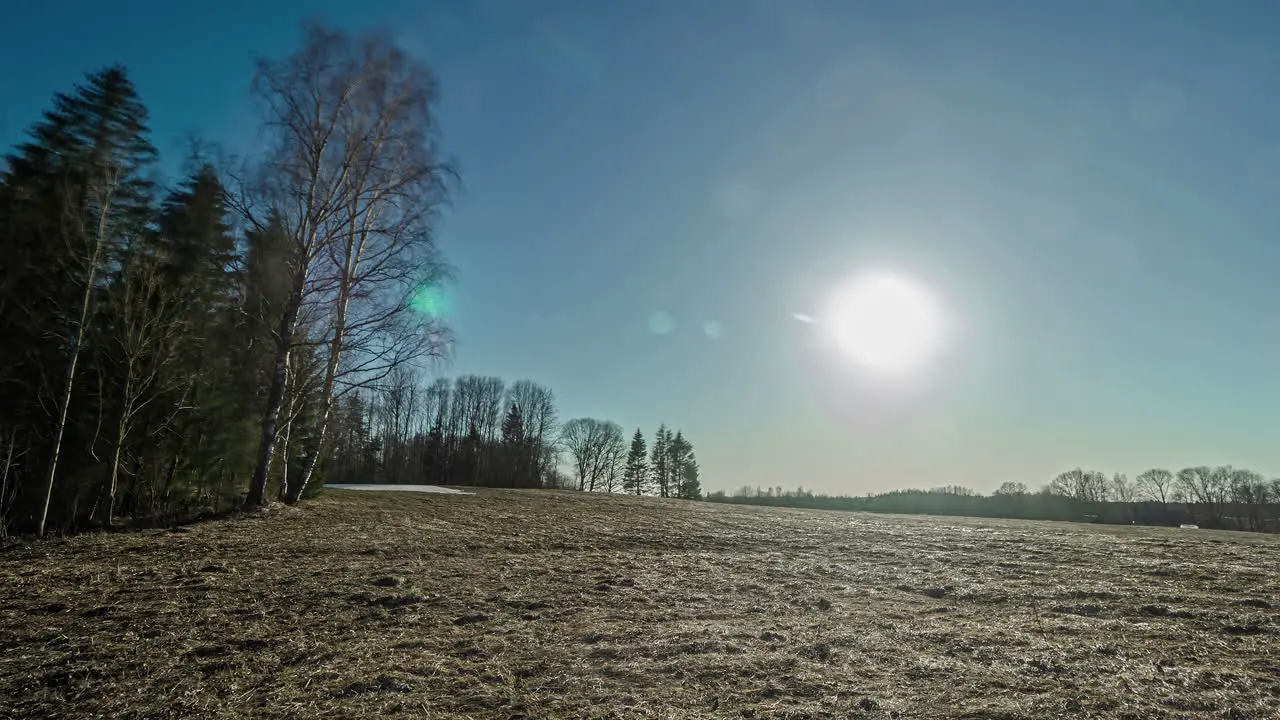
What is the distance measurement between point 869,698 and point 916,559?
9054mm

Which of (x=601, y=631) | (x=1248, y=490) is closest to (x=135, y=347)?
(x=601, y=631)

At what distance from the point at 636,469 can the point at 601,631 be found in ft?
223

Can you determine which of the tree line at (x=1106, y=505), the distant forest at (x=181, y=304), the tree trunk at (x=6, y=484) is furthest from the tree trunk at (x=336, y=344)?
the tree line at (x=1106, y=505)

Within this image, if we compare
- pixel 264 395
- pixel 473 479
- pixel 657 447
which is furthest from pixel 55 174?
pixel 657 447

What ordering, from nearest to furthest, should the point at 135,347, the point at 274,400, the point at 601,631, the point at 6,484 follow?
1. the point at 601,631
2. the point at 6,484
3. the point at 135,347
4. the point at 274,400

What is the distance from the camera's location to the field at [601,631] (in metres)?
4.61

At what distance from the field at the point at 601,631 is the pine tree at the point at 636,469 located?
61.5 m

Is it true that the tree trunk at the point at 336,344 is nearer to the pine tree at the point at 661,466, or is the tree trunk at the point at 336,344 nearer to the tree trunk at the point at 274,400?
the tree trunk at the point at 274,400

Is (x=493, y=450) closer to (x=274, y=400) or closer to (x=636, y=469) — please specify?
(x=636, y=469)

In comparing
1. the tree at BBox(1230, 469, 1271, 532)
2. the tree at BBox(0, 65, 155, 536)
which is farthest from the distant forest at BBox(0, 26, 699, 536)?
the tree at BBox(1230, 469, 1271, 532)

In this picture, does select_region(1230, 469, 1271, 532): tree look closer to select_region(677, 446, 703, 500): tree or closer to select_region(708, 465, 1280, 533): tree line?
select_region(708, 465, 1280, 533): tree line

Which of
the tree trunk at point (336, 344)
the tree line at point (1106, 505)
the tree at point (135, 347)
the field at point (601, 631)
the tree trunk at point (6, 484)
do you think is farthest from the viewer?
the tree line at point (1106, 505)

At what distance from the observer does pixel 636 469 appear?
7344 centimetres

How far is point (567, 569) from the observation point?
397 inches
